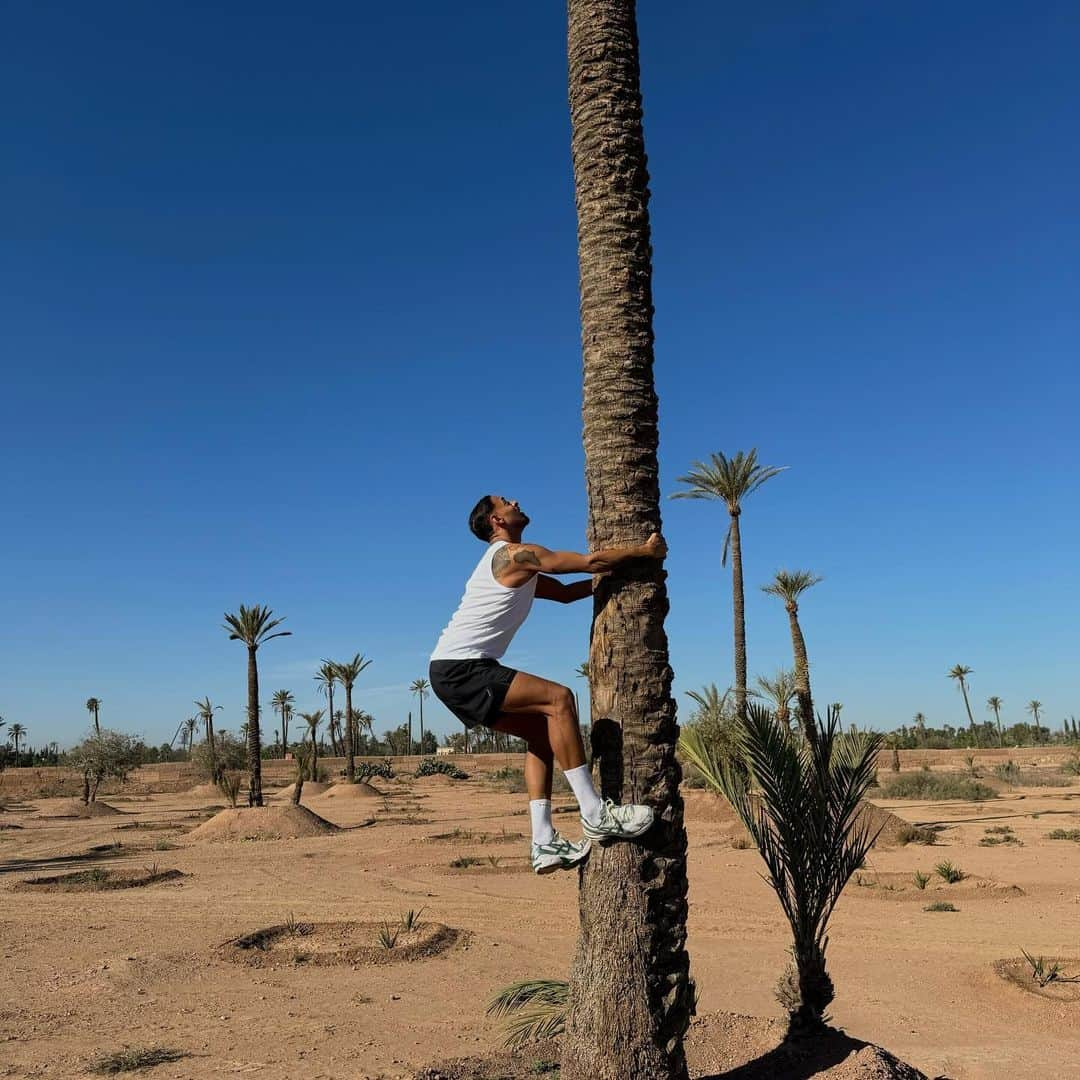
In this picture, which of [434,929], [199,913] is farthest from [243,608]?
[434,929]

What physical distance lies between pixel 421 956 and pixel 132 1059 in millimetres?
4340

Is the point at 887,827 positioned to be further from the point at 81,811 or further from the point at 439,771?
the point at 439,771

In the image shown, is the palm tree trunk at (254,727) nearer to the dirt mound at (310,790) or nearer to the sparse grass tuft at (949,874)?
the dirt mound at (310,790)

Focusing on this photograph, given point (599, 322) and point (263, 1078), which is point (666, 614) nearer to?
point (599, 322)

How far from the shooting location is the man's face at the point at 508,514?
5477 mm

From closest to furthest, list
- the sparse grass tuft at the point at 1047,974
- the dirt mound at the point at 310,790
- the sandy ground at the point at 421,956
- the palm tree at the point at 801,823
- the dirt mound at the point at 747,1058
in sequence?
the dirt mound at the point at 747,1058, the palm tree at the point at 801,823, the sandy ground at the point at 421,956, the sparse grass tuft at the point at 1047,974, the dirt mound at the point at 310,790

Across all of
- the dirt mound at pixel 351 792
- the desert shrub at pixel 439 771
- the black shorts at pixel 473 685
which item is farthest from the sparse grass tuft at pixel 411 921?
the desert shrub at pixel 439 771

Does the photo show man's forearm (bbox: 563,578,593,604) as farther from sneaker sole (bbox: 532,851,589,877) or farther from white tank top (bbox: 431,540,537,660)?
sneaker sole (bbox: 532,851,589,877)

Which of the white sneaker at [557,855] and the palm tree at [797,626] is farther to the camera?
the palm tree at [797,626]

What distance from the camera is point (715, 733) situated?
2283 cm

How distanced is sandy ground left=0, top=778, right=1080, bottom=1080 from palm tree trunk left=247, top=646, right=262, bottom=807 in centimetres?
1042

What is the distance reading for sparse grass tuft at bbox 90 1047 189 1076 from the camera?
23.7ft

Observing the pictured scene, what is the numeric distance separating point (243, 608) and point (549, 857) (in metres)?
31.4

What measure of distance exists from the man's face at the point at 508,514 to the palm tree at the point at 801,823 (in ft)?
6.12
